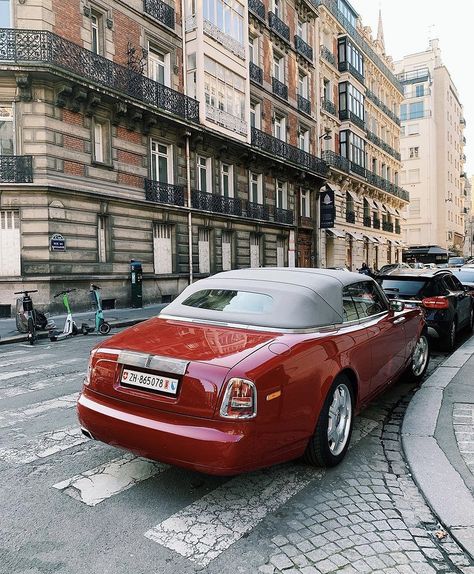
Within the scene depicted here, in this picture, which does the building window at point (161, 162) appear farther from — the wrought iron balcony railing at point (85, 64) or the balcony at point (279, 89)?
the balcony at point (279, 89)

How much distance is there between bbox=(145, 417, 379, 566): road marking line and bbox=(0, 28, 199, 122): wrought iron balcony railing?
15.8 metres

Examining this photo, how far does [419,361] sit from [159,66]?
18651mm

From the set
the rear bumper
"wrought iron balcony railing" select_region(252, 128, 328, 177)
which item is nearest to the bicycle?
the rear bumper

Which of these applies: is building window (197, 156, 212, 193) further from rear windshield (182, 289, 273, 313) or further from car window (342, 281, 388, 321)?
rear windshield (182, 289, 273, 313)

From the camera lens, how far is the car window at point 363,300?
438 cm

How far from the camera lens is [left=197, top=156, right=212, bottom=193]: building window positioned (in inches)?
887

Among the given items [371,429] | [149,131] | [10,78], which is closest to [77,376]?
[371,429]

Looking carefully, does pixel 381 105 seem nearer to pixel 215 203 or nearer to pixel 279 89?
pixel 279 89

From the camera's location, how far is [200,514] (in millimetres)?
2990

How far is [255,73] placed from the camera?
2631 centimetres

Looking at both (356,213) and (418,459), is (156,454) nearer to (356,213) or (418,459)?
(418,459)

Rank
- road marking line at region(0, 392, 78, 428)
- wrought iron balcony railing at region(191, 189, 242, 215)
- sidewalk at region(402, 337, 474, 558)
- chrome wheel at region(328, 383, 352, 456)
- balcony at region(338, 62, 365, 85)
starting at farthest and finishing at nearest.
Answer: balcony at region(338, 62, 365, 85) < wrought iron balcony railing at region(191, 189, 242, 215) < road marking line at region(0, 392, 78, 428) < chrome wheel at region(328, 383, 352, 456) < sidewalk at region(402, 337, 474, 558)

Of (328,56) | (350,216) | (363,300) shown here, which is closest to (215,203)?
(350,216)

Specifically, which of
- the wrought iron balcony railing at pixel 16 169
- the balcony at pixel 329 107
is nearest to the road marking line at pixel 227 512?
the wrought iron balcony railing at pixel 16 169
